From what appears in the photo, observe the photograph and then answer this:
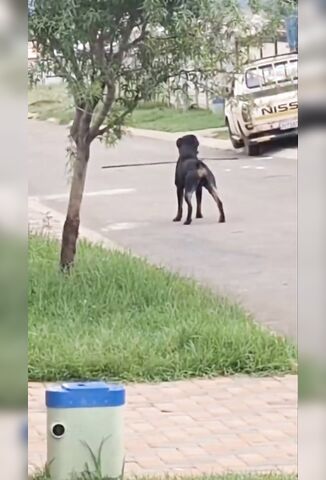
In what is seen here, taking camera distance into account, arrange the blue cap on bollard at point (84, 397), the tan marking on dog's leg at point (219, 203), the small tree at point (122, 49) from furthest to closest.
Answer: the tan marking on dog's leg at point (219, 203), the small tree at point (122, 49), the blue cap on bollard at point (84, 397)

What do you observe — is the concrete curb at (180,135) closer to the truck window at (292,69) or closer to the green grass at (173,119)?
the green grass at (173,119)

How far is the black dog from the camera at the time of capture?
5109 mm

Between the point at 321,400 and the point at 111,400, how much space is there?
3.08ft

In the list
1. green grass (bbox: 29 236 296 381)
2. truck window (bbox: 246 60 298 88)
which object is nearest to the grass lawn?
truck window (bbox: 246 60 298 88)

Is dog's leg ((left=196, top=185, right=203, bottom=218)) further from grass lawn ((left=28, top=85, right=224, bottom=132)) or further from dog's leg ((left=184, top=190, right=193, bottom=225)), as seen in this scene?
grass lawn ((left=28, top=85, right=224, bottom=132))

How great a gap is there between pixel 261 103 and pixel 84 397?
5.26ft

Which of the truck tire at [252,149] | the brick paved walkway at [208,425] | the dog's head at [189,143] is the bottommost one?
the brick paved walkway at [208,425]

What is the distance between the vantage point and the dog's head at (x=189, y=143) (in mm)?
5098

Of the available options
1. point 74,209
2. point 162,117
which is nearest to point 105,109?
point 162,117

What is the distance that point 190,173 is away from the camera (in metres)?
5.12

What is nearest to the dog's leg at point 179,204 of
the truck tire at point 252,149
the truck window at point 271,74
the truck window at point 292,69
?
the truck tire at point 252,149

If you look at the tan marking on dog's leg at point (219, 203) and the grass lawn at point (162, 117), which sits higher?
the grass lawn at point (162, 117)

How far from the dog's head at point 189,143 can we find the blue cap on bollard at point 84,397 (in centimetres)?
123

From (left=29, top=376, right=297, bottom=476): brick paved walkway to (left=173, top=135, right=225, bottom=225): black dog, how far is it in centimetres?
92
